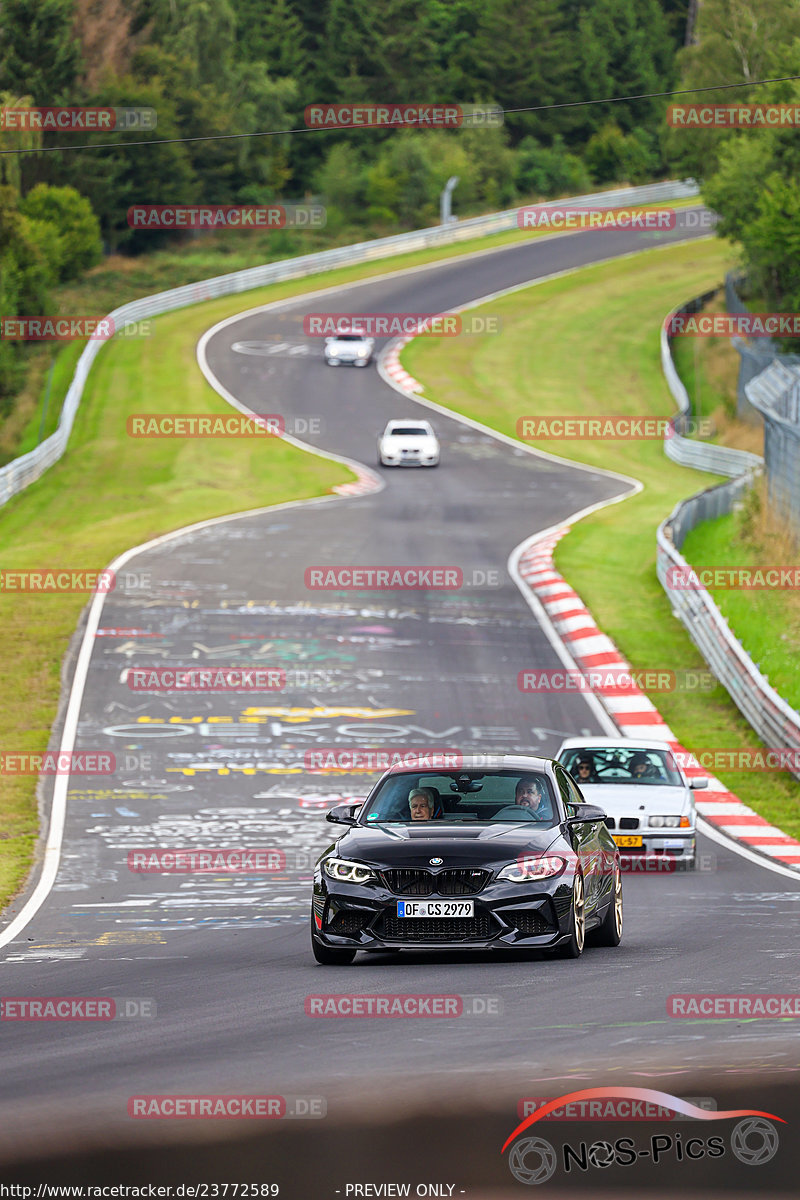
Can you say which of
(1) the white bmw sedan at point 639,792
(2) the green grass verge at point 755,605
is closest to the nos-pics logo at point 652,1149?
(1) the white bmw sedan at point 639,792

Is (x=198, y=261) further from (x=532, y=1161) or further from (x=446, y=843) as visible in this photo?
(x=532, y=1161)

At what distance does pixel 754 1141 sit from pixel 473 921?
4.05 m

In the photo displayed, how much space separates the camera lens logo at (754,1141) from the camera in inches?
245

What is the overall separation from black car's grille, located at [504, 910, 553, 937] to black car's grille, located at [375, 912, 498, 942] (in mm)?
122

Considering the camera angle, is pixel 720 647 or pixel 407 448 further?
pixel 407 448

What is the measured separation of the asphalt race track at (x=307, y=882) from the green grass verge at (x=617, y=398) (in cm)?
171

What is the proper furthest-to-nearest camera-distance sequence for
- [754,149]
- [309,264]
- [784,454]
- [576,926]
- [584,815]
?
[309,264], [754,149], [784,454], [584,815], [576,926]

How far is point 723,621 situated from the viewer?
1055 inches

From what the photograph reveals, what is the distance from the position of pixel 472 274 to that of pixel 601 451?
27.7 metres

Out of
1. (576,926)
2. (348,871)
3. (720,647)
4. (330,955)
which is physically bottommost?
(720,647)

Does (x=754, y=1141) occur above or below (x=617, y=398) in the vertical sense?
above

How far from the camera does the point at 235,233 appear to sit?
92.2m

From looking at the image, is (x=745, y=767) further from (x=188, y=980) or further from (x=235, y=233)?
(x=235, y=233)

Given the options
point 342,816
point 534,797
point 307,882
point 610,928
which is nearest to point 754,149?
point 307,882
